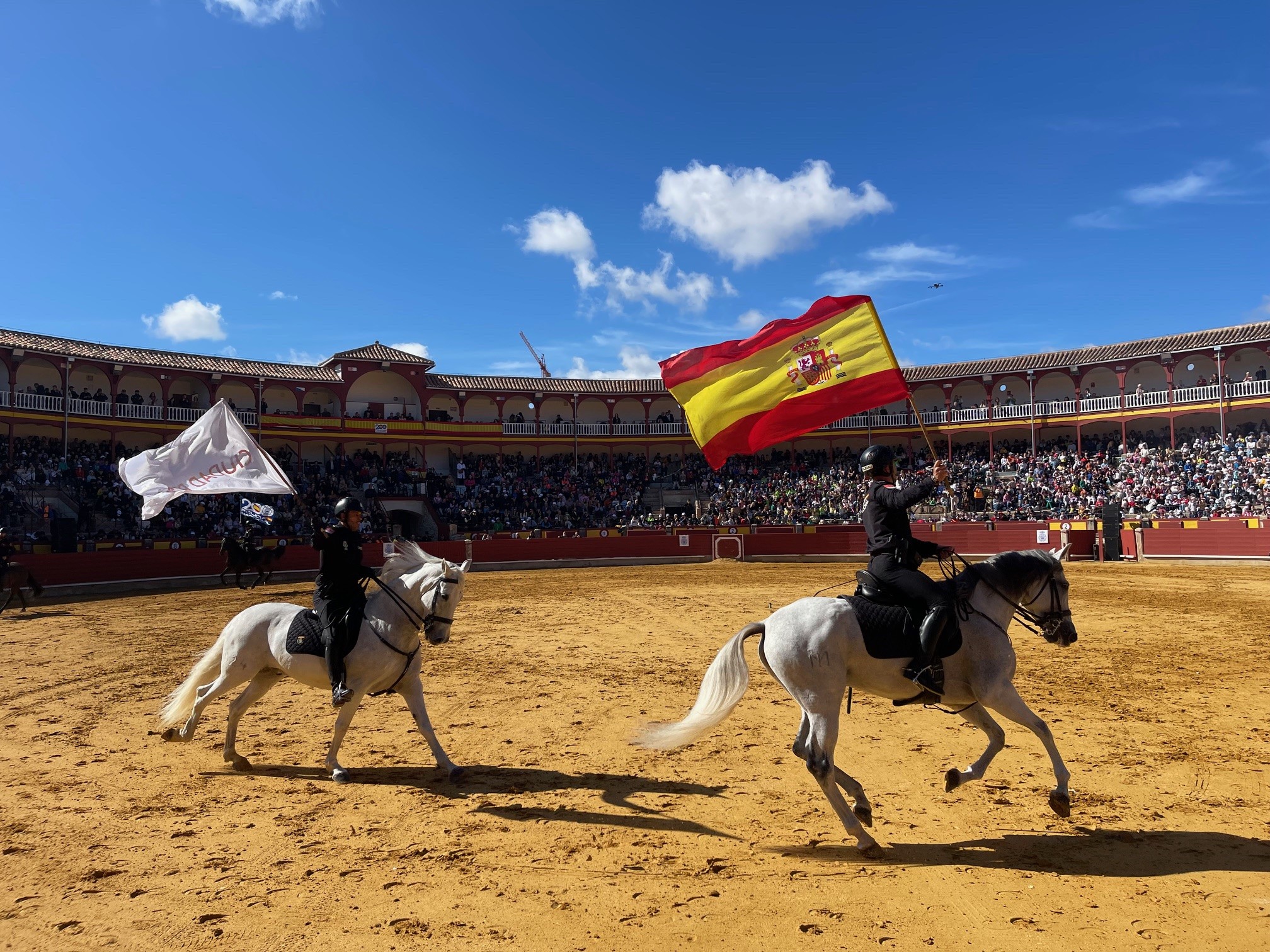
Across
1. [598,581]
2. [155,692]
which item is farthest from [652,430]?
[155,692]

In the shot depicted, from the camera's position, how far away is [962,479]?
37.2 m

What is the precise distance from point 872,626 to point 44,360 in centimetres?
3852

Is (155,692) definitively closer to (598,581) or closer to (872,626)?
(872,626)

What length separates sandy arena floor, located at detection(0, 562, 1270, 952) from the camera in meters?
3.67

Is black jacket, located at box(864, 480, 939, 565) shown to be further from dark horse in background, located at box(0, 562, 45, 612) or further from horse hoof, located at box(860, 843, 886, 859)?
dark horse in background, located at box(0, 562, 45, 612)

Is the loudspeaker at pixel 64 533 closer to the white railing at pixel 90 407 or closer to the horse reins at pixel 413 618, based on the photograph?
the white railing at pixel 90 407

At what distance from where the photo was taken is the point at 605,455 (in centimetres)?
4409

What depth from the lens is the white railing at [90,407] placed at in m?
30.8

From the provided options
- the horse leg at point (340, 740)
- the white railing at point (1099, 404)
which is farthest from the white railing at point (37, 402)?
the white railing at point (1099, 404)

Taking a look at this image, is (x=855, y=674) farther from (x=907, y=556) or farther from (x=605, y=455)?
(x=605, y=455)

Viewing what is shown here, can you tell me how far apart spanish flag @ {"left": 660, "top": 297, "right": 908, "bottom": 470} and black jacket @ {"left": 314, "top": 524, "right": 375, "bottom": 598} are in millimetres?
3462

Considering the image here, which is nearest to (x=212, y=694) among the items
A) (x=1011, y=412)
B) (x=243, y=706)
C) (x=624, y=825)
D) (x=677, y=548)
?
(x=243, y=706)

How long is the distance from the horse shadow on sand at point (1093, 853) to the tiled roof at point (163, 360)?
124 ft

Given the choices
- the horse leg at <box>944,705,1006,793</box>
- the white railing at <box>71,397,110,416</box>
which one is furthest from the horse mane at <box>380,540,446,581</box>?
the white railing at <box>71,397,110,416</box>
